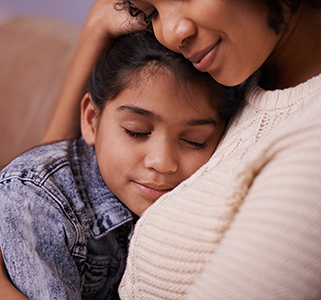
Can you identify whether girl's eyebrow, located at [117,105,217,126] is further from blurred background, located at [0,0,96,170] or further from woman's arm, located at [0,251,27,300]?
blurred background, located at [0,0,96,170]

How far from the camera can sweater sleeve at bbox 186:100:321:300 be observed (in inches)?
18.5

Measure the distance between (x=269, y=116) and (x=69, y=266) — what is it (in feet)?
1.68

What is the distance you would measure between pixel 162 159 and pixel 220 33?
0.93 ft

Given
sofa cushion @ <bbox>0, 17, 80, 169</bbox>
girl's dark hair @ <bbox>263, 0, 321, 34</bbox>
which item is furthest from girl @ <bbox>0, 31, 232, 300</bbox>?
sofa cushion @ <bbox>0, 17, 80, 169</bbox>

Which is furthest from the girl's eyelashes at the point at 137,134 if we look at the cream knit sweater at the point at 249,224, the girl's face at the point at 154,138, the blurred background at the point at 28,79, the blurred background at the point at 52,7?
the blurred background at the point at 52,7

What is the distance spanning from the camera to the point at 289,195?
0.48 metres

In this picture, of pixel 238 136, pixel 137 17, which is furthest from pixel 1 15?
pixel 238 136

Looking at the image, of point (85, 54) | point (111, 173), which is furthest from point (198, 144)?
point (85, 54)

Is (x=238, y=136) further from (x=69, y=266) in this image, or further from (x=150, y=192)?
(x=69, y=266)

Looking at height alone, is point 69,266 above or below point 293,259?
below

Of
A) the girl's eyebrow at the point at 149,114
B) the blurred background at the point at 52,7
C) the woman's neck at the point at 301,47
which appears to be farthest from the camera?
the blurred background at the point at 52,7

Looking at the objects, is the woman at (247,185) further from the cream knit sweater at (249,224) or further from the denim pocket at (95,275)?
the denim pocket at (95,275)

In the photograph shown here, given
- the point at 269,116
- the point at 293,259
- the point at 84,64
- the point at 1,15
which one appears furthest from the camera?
the point at 1,15

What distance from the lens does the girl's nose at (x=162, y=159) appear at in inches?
31.0
